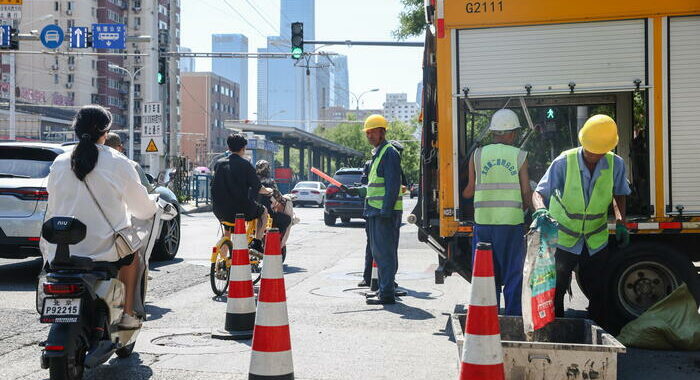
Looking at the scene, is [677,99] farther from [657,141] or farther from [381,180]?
[381,180]

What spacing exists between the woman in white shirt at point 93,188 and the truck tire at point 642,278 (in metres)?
4.01

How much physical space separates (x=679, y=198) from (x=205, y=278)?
5969 mm

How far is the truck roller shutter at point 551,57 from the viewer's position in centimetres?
736

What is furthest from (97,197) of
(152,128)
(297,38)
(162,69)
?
(162,69)

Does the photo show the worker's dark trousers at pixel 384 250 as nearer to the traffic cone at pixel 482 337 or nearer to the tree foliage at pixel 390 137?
the traffic cone at pixel 482 337

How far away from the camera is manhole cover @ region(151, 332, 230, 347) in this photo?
6621mm

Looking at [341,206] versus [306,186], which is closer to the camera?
[341,206]

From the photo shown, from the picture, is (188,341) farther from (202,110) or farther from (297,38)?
(202,110)

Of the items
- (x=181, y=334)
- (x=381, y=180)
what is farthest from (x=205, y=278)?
(x=181, y=334)

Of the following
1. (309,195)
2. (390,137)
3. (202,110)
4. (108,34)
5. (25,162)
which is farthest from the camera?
(202,110)

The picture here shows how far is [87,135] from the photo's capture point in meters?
5.29

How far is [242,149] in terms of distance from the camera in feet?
31.5

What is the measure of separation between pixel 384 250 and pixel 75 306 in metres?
4.53

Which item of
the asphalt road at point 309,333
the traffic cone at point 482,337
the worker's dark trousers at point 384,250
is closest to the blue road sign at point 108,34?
the asphalt road at point 309,333
